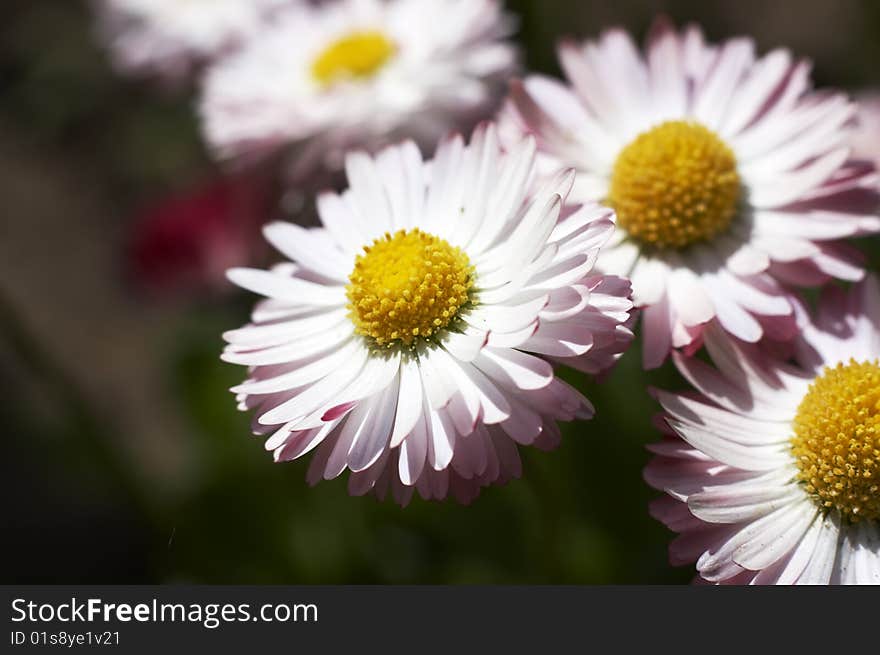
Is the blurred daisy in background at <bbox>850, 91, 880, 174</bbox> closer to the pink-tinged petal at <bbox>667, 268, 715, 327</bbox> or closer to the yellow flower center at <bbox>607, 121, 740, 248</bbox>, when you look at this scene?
the yellow flower center at <bbox>607, 121, 740, 248</bbox>

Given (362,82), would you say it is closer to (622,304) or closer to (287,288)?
(287,288)

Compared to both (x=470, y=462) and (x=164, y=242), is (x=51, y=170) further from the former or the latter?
(x=470, y=462)

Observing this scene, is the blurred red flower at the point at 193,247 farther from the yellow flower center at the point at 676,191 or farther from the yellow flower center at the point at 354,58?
the yellow flower center at the point at 676,191

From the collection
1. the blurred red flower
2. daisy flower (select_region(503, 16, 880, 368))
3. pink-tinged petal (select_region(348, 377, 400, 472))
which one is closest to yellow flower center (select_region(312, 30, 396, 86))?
daisy flower (select_region(503, 16, 880, 368))

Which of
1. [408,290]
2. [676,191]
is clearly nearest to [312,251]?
[408,290]

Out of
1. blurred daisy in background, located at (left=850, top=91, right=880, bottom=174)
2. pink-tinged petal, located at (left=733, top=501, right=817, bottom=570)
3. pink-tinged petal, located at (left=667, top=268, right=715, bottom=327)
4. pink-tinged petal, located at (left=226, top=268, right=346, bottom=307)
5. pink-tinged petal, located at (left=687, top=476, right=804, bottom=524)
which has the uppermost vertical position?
blurred daisy in background, located at (left=850, top=91, right=880, bottom=174)

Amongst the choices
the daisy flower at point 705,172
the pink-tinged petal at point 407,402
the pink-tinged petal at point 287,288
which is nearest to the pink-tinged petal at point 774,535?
the daisy flower at point 705,172
